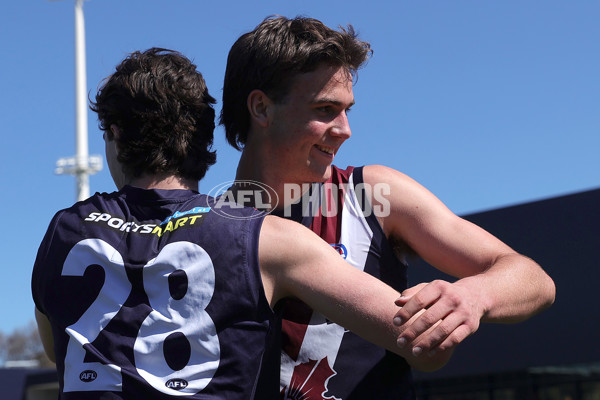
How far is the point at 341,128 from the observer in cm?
285

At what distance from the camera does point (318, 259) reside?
2059 mm

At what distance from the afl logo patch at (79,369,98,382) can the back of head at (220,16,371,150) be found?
1.30 metres

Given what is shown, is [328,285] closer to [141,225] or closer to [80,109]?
[141,225]

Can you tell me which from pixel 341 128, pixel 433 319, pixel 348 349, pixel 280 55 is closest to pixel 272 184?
pixel 341 128

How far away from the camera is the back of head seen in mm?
2893

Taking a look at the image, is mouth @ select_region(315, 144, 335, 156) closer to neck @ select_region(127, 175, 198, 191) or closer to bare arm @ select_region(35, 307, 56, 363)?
neck @ select_region(127, 175, 198, 191)

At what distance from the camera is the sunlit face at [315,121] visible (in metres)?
2.85

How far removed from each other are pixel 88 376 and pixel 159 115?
0.78 meters

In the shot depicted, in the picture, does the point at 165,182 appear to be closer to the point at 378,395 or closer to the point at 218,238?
the point at 218,238

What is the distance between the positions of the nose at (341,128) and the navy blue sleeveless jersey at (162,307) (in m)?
0.75

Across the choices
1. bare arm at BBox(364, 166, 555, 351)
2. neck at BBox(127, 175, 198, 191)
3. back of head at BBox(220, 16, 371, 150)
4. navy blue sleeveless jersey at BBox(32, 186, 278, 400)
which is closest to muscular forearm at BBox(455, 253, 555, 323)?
bare arm at BBox(364, 166, 555, 351)

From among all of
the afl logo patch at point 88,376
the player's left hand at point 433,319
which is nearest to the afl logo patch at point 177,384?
the afl logo patch at point 88,376

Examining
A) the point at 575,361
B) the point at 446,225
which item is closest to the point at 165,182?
the point at 446,225

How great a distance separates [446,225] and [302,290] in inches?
31.9
